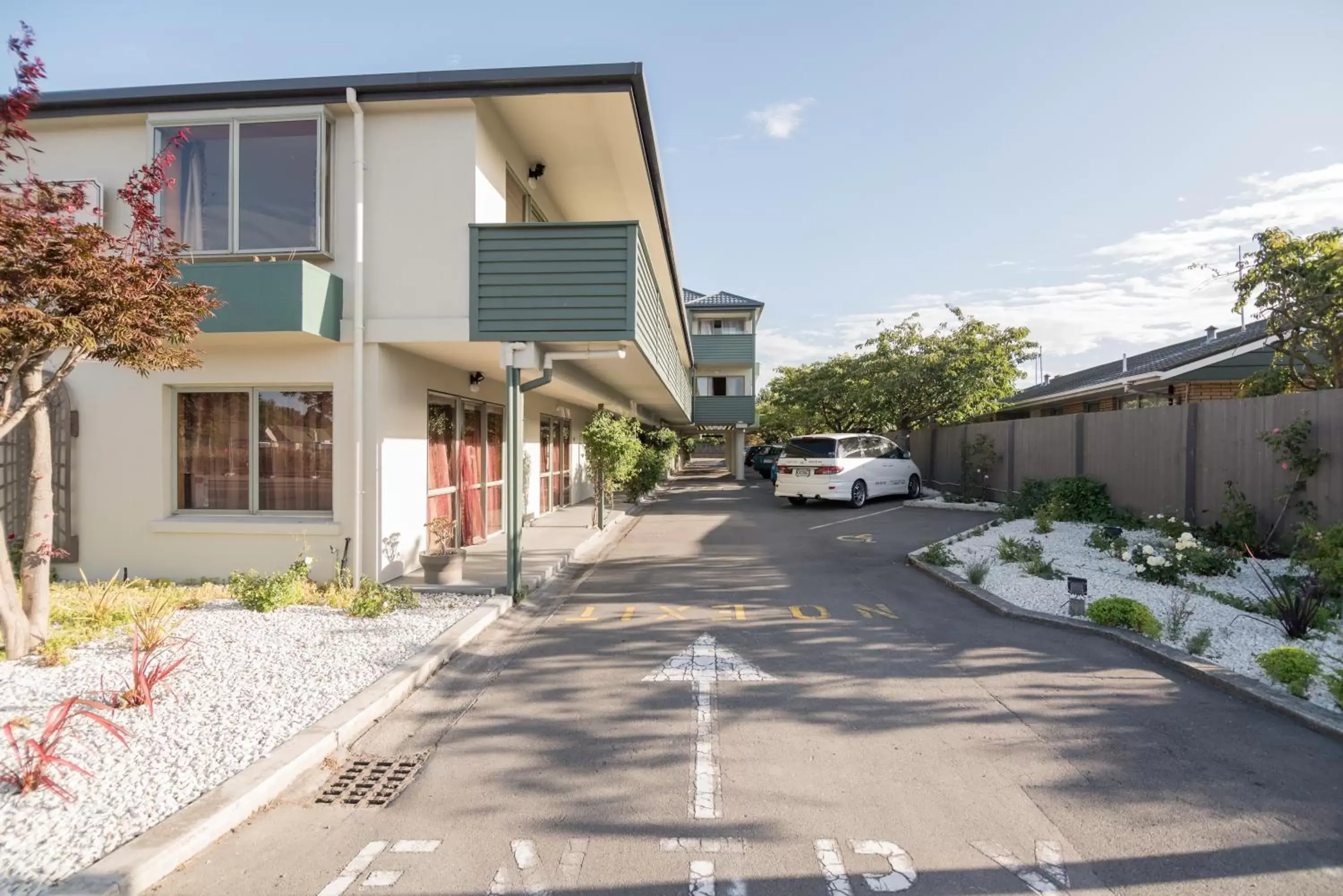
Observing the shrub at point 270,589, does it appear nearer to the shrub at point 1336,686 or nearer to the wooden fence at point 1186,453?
the shrub at point 1336,686

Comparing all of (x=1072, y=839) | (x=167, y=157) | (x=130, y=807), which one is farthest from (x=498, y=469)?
(x=1072, y=839)

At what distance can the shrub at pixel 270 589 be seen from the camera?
6.94 metres

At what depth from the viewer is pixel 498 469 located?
505 inches

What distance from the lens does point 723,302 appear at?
36562 mm

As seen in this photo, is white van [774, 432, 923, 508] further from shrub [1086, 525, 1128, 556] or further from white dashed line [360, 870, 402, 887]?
white dashed line [360, 870, 402, 887]

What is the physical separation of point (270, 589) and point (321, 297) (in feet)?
10.1

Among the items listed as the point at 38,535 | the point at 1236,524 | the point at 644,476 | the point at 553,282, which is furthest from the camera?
the point at 644,476

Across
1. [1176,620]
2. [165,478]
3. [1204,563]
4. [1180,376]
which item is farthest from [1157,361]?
[165,478]

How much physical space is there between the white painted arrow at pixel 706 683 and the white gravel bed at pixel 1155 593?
3386 mm

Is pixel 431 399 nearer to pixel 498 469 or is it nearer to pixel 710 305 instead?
pixel 498 469

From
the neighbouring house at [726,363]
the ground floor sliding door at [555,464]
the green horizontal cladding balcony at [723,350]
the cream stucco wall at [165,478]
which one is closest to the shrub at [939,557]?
the cream stucco wall at [165,478]

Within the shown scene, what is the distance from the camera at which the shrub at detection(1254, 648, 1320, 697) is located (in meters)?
4.75

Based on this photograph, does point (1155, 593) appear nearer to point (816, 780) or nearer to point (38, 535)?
point (816, 780)

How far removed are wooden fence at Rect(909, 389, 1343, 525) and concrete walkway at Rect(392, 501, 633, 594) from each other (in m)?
8.83
